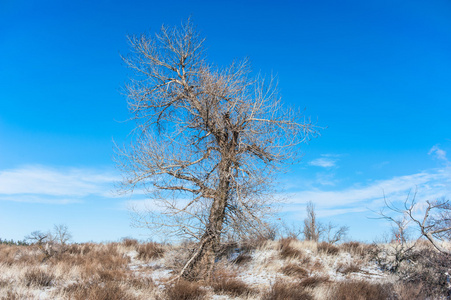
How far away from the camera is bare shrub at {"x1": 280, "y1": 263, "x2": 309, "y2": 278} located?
1082 cm

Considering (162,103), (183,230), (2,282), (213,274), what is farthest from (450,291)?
(2,282)

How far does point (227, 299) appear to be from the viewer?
8023 mm

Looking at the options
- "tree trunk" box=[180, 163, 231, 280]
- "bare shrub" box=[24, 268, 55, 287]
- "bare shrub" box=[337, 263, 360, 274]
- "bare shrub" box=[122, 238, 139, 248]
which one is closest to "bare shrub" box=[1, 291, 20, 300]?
"bare shrub" box=[24, 268, 55, 287]

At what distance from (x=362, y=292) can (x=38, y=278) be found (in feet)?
28.0

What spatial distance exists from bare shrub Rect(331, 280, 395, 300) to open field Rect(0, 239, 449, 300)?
0.02 metres

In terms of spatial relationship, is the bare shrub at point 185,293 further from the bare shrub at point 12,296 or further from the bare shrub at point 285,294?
the bare shrub at point 12,296

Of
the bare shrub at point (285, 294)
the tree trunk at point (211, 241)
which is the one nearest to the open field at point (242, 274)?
the bare shrub at point (285, 294)

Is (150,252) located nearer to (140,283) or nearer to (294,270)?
(140,283)

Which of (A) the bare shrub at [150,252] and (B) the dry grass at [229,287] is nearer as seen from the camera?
(B) the dry grass at [229,287]

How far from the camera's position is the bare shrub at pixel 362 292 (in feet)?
24.2

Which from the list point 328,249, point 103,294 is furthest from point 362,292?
point 328,249

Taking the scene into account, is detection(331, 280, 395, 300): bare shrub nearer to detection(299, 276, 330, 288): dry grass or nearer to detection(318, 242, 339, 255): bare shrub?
detection(299, 276, 330, 288): dry grass

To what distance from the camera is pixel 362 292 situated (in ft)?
25.4

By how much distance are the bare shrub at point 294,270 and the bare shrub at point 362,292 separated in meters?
2.59
